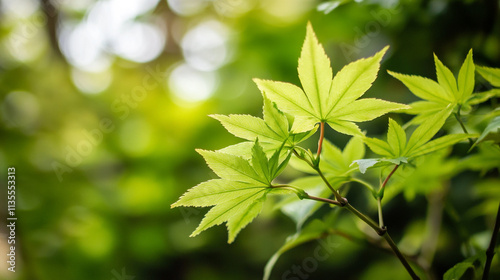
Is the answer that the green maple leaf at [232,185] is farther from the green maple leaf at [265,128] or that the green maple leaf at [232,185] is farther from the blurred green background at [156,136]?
the blurred green background at [156,136]

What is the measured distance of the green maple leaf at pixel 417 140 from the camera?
471 millimetres

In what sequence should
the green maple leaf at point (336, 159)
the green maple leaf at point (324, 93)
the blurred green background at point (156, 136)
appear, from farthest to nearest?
the blurred green background at point (156, 136) → the green maple leaf at point (336, 159) → the green maple leaf at point (324, 93)

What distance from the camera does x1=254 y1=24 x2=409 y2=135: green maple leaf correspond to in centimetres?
45

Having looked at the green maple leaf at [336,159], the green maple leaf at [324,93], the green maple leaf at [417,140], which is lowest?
the green maple leaf at [417,140]

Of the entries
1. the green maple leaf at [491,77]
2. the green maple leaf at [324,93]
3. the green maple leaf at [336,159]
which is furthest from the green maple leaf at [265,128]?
the green maple leaf at [491,77]

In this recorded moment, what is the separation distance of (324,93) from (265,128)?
91 mm

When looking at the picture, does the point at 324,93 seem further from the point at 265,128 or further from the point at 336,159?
the point at 336,159

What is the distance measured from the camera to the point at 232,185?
48 cm

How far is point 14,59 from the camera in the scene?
2127 millimetres

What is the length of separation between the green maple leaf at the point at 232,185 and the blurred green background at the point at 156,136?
84cm

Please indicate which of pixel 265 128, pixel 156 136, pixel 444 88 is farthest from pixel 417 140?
pixel 156 136

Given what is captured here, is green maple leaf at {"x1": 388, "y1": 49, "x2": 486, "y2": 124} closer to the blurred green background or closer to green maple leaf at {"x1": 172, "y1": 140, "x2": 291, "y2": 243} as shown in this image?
green maple leaf at {"x1": 172, "y1": 140, "x2": 291, "y2": 243}

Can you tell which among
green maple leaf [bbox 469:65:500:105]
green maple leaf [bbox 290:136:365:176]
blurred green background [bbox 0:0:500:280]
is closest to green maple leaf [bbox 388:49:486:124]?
green maple leaf [bbox 469:65:500:105]

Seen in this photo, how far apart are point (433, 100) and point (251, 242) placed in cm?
128
